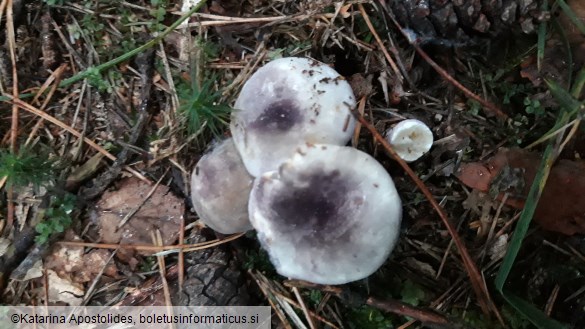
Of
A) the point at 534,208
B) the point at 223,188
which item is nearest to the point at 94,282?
the point at 223,188

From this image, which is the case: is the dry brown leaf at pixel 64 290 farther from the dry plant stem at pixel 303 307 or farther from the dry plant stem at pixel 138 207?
the dry plant stem at pixel 303 307

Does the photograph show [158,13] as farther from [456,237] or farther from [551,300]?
[551,300]

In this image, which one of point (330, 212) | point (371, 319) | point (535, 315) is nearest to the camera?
point (330, 212)

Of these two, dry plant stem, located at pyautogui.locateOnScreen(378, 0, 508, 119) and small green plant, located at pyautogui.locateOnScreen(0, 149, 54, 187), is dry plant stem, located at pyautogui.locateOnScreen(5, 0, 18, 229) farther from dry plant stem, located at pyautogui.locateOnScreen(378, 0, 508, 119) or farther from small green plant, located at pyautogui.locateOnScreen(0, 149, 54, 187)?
dry plant stem, located at pyautogui.locateOnScreen(378, 0, 508, 119)

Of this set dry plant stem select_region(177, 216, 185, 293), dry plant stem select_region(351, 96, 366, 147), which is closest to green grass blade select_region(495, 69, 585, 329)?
dry plant stem select_region(351, 96, 366, 147)

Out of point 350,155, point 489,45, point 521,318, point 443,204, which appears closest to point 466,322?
point 521,318

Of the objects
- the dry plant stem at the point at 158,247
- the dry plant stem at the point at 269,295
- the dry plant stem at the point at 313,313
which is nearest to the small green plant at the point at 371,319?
the dry plant stem at the point at 313,313
